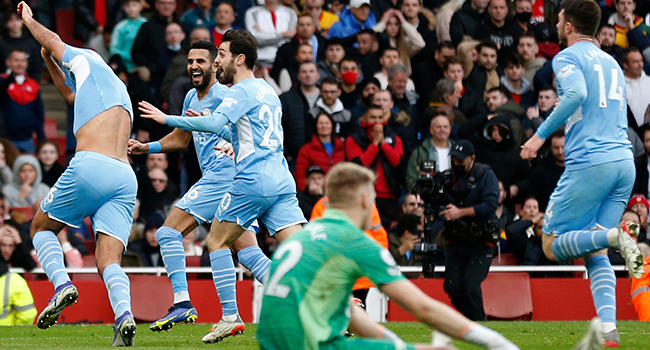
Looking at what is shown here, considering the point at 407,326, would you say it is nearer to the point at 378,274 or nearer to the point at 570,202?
the point at 570,202

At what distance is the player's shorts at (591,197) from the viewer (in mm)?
7227

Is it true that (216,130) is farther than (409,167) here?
No

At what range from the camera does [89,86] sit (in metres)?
7.68

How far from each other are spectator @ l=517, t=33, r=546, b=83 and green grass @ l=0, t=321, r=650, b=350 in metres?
6.55

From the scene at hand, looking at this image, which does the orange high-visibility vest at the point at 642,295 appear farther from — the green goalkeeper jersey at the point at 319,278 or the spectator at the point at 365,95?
the green goalkeeper jersey at the point at 319,278

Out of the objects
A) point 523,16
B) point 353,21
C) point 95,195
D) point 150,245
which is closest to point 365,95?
point 353,21

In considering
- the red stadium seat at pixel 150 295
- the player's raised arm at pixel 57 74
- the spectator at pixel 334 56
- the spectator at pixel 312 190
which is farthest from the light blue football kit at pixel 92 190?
the spectator at pixel 334 56

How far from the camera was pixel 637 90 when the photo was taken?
15789 millimetres

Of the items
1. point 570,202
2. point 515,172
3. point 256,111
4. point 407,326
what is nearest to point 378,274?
point 570,202

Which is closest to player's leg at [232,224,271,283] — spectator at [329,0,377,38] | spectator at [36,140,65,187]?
spectator at [36,140,65,187]

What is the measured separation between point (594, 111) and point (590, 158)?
0.39 meters

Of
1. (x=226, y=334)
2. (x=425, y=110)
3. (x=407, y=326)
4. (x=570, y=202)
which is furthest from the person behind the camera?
(x=425, y=110)

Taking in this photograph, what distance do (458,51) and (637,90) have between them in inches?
120

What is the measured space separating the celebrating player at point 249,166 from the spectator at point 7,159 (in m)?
6.81
